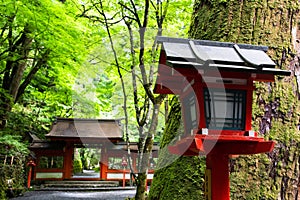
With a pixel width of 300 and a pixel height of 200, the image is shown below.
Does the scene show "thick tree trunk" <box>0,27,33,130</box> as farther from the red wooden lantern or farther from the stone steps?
the red wooden lantern

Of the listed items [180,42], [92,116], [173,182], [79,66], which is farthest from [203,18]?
[92,116]

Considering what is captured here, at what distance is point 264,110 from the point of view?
103 inches

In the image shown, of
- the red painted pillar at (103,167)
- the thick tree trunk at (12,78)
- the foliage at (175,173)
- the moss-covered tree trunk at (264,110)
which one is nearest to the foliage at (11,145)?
the thick tree trunk at (12,78)

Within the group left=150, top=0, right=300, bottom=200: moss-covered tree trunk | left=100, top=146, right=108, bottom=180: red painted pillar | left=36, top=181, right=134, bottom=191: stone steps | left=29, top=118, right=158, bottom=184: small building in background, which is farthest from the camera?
left=100, top=146, right=108, bottom=180: red painted pillar

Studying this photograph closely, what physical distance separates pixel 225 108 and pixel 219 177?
426 mm

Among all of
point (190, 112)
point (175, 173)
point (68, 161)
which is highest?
point (190, 112)

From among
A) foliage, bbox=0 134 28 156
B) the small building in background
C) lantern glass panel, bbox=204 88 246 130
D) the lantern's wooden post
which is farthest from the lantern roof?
the lantern's wooden post

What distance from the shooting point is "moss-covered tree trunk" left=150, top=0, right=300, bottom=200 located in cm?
246

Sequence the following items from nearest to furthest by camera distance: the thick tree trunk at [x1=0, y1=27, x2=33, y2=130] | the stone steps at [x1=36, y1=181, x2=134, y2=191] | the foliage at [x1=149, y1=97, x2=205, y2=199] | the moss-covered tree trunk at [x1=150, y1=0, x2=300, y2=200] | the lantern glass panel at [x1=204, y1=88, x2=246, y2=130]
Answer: the lantern glass panel at [x1=204, y1=88, x2=246, y2=130] → the moss-covered tree trunk at [x1=150, y1=0, x2=300, y2=200] → the foliage at [x1=149, y1=97, x2=205, y2=199] → the thick tree trunk at [x1=0, y1=27, x2=33, y2=130] → the stone steps at [x1=36, y1=181, x2=134, y2=191]

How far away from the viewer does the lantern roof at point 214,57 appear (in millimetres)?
1598

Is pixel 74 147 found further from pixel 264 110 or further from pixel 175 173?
pixel 264 110

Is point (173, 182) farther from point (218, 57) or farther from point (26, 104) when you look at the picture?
point (26, 104)

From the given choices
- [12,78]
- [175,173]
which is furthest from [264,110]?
Answer: [12,78]

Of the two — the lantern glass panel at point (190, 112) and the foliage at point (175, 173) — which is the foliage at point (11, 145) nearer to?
the foliage at point (175, 173)
